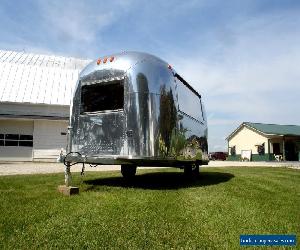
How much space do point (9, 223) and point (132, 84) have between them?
190 inches

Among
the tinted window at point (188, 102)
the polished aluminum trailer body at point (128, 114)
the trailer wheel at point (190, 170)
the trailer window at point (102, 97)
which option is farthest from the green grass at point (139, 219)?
the trailer wheel at point (190, 170)

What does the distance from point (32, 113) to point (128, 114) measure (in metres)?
21.7

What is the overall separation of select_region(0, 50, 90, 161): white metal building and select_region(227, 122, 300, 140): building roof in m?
26.4

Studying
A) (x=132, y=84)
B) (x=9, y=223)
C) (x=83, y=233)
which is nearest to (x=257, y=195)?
(x=132, y=84)

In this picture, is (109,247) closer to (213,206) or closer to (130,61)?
(213,206)

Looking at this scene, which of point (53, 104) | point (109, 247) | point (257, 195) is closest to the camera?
point (109, 247)

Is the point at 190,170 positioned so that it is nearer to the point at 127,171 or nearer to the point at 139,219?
the point at 127,171

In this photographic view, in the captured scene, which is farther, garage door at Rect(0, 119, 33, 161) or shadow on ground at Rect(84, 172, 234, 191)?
garage door at Rect(0, 119, 33, 161)

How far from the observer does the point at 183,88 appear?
10953mm

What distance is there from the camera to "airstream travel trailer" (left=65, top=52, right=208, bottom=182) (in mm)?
8680

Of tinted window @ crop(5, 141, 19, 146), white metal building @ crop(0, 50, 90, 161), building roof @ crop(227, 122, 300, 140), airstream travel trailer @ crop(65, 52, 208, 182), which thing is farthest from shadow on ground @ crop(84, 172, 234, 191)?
building roof @ crop(227, 122, 300, 140)

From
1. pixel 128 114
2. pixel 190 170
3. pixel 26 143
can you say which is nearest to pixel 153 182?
pixel 190 170

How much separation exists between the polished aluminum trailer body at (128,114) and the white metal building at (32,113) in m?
18.6

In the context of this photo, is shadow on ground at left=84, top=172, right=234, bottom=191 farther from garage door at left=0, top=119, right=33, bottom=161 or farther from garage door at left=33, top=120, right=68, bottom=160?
garage door at left=0, top=119, right=33, bottom=161
